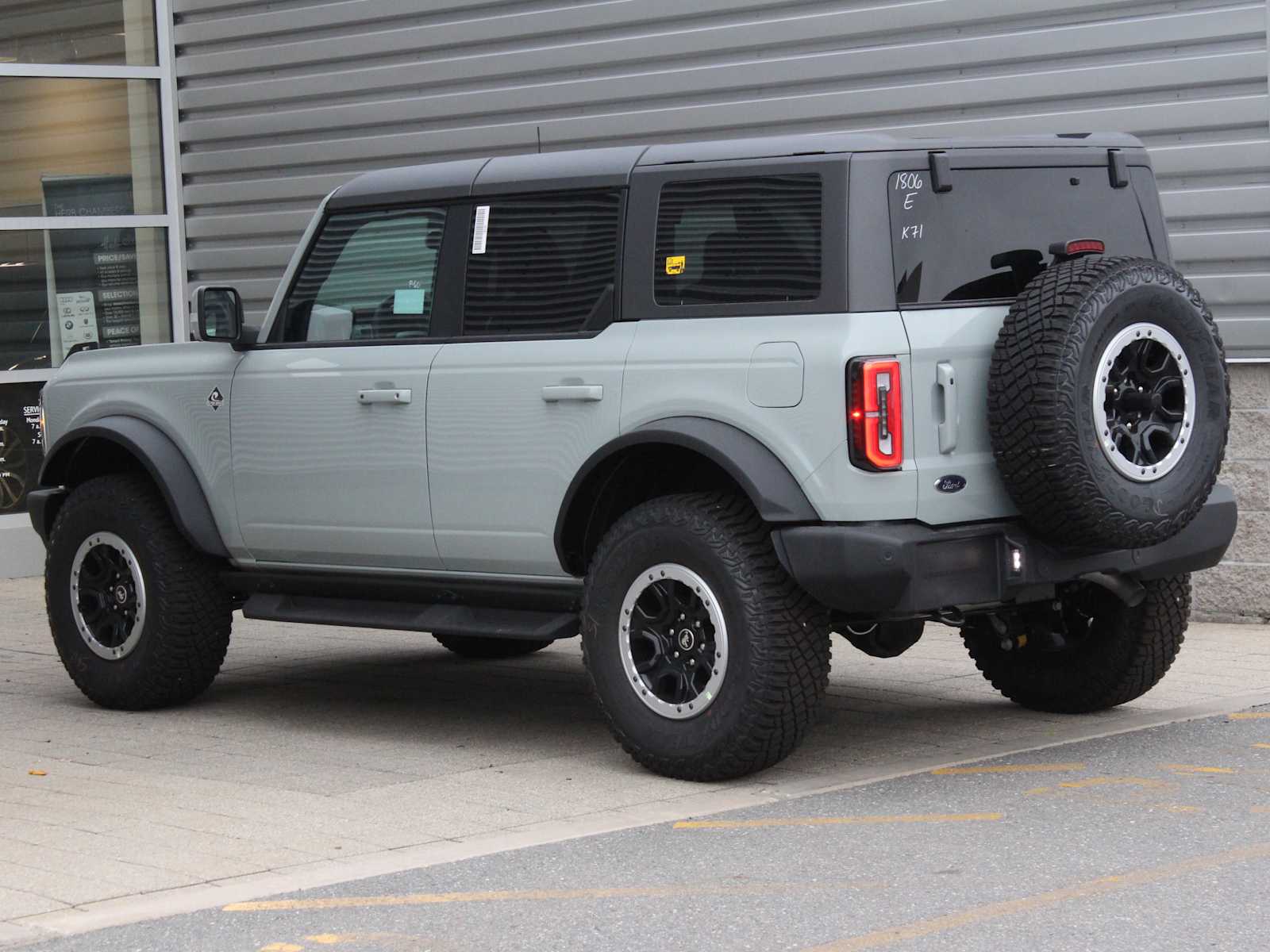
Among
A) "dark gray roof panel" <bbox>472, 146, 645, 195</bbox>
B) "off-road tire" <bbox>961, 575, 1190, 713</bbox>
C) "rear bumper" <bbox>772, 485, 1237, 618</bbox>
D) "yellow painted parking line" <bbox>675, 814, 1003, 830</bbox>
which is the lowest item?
"yellow painted parking line" <bbox>675, 814, 1003, 830</bbox>

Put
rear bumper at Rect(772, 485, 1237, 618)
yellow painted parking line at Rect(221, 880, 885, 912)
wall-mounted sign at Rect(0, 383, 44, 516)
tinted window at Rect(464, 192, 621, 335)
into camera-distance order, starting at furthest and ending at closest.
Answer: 1. wall-mounted sign at Rect(0, 383, 44, 516)
2. tinted window at Rect(464, 192, 621, 335)
3. rear bumper at Rect(772, 485, 1237, 618)
4. yellow painted parking line at Rect(221, 880, 885, 912)

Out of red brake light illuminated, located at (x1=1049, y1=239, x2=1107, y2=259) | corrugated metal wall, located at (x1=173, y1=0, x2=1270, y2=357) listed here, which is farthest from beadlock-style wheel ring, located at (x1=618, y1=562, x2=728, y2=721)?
corrugated metal wall, located at (x1=173, y1=0, x2=1270, y2=357)

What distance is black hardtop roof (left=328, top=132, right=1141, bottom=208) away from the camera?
6578mm

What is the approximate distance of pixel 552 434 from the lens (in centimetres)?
700

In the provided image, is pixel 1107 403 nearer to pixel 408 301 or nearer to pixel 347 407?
pixel 408 301

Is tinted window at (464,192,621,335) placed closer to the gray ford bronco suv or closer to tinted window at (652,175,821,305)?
the gray ford bronco suv

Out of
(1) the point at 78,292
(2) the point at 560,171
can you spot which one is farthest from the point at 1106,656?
(1) the point at 78,292

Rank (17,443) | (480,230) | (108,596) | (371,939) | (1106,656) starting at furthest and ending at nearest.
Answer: (17,443) → (108,596) → (1106,656) → (480,230) → (371,939)

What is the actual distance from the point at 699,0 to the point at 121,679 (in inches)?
222

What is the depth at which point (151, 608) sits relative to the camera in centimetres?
820

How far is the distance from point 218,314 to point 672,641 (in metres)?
2.46

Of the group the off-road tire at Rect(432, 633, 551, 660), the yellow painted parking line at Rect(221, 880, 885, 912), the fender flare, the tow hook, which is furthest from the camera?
the off-road tire at Rect(432, 633, 551, 660)

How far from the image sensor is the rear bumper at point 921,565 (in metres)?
6.20

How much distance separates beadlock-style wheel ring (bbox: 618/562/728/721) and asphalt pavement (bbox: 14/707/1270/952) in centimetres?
48
